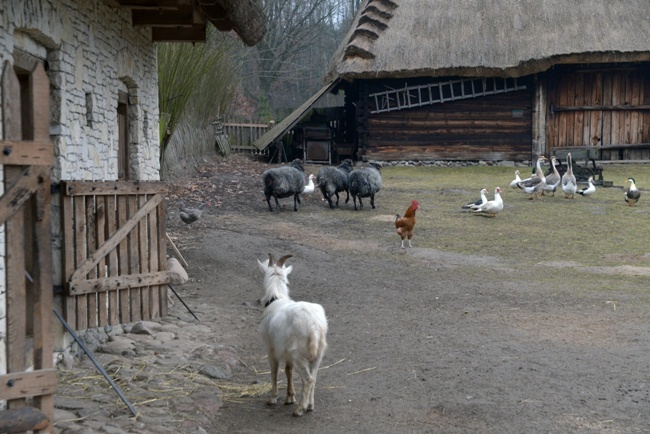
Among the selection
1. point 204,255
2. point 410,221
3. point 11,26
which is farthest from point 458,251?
point 11,26

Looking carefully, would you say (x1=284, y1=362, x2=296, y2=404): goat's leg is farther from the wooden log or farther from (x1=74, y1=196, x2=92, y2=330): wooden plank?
the wooden log

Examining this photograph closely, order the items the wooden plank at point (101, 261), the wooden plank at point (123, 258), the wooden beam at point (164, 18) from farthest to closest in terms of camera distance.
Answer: the wooden beam at point (164, 18)
the wooden plank at point (123, 258)
the wooden plank at point (101, 261)

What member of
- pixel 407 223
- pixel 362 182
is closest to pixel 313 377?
pixel 407 223

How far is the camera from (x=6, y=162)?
3691 mm

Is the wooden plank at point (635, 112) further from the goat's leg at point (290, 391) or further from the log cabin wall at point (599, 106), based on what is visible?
the goat's leg at point (290, 391)

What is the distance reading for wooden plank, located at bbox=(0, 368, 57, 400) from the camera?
373 centimetres

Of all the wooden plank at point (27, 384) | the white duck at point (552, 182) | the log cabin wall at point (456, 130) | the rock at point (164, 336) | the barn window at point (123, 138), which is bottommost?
the rock at point (164, 336)

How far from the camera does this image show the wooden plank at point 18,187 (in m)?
3.68

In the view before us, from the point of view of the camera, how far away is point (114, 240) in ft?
23.2

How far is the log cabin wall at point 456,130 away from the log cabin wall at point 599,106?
0.94 metres

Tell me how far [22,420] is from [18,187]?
1.12 metres

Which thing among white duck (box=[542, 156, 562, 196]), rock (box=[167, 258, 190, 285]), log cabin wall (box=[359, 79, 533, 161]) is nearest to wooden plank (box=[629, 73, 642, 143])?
log cabin wall (box=[359, 79, 533, 161])

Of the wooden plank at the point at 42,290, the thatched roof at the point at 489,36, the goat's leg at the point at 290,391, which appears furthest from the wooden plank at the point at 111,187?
the thatched roof at the point at 489,36

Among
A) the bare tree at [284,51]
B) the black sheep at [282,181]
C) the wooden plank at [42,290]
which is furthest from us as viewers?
the bare tree at [284,51]
